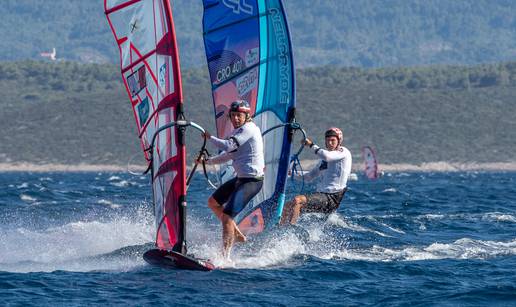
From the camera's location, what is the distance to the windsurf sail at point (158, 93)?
1577 centimetres

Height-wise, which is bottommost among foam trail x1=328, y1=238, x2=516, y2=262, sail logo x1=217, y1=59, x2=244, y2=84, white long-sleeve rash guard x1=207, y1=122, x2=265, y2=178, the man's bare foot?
foam trail x1=328, y1=238, x2=516, y2=262

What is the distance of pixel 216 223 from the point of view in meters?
22.2

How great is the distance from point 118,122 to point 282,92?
108 meters

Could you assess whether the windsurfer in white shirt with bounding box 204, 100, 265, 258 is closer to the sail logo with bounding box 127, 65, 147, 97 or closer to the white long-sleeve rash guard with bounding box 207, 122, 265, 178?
the white long-sleeve rash guard with bounding box 207, 122, 265, 178

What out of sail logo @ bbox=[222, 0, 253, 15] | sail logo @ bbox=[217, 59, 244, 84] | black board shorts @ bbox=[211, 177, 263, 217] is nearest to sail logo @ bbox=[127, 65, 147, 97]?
black board shorts @ bbox=[211, 177, 263, 217]

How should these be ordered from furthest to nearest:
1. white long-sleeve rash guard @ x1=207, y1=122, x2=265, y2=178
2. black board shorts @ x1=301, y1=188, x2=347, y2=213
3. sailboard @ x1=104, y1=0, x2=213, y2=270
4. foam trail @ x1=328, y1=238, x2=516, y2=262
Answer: black board shorts @ x1=301, y1=188, x2=347, y2=213 < foam trail @ x1=328, y1=238, x2=516, y2=262 < white long-sleeve rash guard @ x1=207, y1=122, x2=265, y2=178 < sailboard @ x1=104, y1=0, x2=213, y2=270

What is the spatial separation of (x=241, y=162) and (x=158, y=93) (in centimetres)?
136

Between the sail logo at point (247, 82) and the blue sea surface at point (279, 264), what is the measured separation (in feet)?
7.27

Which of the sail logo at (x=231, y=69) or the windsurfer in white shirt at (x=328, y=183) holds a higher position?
the sail logo at (x=231, y=69)

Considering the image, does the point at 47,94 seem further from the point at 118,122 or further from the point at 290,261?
the point at 290,261

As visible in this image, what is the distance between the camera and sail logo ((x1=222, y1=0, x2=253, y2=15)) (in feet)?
63.2

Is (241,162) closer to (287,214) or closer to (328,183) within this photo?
(287,214)

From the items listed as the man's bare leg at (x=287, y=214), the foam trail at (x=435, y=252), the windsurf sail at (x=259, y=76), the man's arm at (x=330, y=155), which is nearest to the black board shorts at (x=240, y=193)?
the foam trail at (x=435, y=252)

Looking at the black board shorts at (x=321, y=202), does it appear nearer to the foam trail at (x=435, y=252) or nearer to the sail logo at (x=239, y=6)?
the foam trail at (x=435, y=252)
